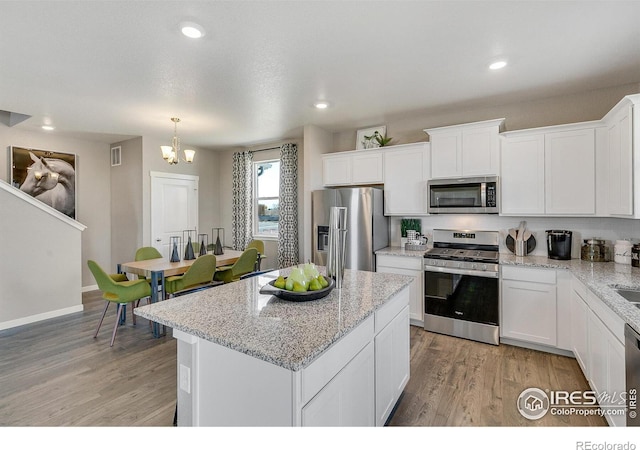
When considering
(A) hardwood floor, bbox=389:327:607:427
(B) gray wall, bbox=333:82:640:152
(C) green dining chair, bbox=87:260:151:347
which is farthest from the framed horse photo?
(A) hardwood floor, bbox=389:327:607:427

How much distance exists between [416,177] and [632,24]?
213cm

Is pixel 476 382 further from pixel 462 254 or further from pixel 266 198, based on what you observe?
pixel 266 198

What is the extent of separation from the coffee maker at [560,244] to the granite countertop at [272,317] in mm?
2106

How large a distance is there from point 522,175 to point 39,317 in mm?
6022

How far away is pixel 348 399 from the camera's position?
4.81ft

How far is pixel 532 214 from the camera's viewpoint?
326 cm

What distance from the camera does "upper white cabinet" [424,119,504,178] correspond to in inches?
133

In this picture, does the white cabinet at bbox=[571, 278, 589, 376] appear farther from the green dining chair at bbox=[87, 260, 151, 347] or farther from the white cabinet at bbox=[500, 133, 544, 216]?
the green dining chair at bbox=[87, 260, 151, 347]

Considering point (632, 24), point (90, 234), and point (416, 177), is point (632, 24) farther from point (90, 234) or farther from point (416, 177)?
point (90, 234)

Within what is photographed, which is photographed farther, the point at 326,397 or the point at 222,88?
the point at 222,88

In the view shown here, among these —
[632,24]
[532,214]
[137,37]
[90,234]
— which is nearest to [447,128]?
[532,214]

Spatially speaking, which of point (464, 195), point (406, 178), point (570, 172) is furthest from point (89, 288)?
point (570, 172)

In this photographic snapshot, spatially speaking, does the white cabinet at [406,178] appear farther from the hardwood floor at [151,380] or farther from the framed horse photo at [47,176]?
the framed horse photo at [47,176]

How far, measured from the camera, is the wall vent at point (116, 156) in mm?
5521
